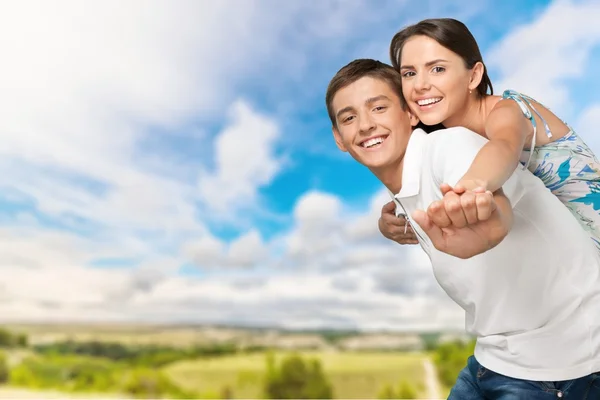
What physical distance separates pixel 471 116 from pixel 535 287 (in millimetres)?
366

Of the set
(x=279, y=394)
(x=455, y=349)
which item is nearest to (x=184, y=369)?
(x=279, y=394)

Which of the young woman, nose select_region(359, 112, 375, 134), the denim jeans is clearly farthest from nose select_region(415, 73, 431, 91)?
the denim jeans

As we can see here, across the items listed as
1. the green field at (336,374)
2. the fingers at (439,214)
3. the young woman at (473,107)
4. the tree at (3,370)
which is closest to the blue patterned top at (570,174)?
the young woman at (473,107)

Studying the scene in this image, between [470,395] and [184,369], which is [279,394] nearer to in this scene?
[184,369]

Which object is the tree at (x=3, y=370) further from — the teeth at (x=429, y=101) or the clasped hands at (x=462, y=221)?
the clasped hands at (x=462, y=221)

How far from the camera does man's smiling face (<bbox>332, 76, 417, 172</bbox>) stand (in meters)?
1.13

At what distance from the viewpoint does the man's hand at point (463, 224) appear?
2.34 ft

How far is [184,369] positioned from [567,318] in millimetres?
4408

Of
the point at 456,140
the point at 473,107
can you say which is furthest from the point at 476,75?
the point at 456,140

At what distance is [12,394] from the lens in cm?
507

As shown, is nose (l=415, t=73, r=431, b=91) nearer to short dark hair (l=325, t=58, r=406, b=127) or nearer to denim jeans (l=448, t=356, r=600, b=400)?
short dark hair (l=325, t=58, r=406, b=127)

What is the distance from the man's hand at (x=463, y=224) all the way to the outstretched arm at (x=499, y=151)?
0.02m

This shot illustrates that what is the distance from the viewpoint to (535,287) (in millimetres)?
957

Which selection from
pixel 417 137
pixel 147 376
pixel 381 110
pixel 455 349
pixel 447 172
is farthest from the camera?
pixel 147 376
